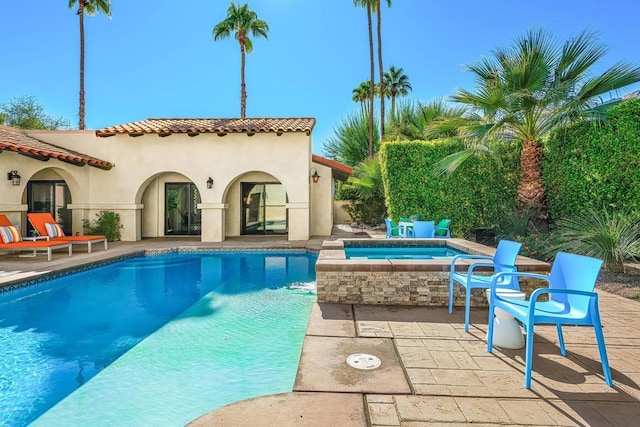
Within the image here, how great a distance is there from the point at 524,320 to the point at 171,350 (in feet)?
13.7

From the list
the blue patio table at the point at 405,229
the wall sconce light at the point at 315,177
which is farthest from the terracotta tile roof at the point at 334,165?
the blue patio table at the point at 405,229

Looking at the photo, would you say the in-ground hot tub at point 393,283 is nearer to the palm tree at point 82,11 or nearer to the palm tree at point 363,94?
the palm tree at point 82,11

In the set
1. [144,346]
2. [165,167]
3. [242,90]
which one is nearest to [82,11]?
[242,90]

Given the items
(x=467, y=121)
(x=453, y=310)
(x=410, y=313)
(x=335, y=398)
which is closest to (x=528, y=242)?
(x=467, y=121)

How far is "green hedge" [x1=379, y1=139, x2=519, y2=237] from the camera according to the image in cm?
1146

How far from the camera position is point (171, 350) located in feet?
14.9

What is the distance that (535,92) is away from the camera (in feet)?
29.0

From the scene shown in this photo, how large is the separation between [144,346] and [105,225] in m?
11.5

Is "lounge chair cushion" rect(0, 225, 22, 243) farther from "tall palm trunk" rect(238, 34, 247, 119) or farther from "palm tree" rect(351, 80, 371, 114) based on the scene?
"palm tree" rect(351, 80, 371, 114)

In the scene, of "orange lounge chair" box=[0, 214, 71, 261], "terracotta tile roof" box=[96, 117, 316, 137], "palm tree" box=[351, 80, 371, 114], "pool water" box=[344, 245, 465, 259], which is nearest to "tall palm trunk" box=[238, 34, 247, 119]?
"terracotta tile roof" box=[96, 117, 316, 137]

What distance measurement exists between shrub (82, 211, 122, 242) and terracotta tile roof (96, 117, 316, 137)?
3.34 metres

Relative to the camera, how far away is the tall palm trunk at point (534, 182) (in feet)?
32.8

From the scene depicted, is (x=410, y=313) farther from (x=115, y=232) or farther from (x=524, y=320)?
(x=115, y=232)

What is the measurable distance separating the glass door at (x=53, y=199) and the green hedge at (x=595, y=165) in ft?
60.6
